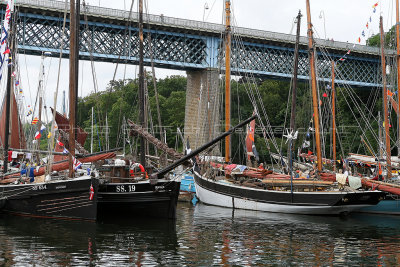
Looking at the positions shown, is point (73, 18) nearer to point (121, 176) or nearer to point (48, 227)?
point (121, 176)

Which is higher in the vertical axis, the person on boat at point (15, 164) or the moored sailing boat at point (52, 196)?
the person on boat at point (15, 164)

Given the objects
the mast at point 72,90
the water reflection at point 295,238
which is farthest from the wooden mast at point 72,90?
the water reflection at point 295,238

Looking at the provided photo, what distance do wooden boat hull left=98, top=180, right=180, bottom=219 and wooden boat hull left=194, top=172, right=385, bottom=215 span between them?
20.3 feet

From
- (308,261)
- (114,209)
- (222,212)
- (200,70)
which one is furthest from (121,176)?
(200,70)

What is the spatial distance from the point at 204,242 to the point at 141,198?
228 inches

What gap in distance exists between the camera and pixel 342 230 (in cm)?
2378

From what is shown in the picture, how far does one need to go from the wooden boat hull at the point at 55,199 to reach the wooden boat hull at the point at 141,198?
5.84 feet

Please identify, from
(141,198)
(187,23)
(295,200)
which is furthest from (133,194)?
(187,23)

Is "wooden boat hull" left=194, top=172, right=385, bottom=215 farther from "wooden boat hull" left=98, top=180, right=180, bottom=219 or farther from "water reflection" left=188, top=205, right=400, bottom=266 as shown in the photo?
"wooden boat hull" left=98, top=180, right=180, bottom=219

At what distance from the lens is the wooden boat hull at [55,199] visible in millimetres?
23234

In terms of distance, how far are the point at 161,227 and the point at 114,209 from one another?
3.48 metres

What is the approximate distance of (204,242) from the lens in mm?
19953

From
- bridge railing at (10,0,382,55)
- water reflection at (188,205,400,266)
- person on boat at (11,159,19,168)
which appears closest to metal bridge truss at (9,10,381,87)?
bridge railing at (10,0,382,55)

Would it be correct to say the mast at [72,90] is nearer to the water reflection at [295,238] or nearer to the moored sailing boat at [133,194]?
the moored sailing boat at [133,194]
